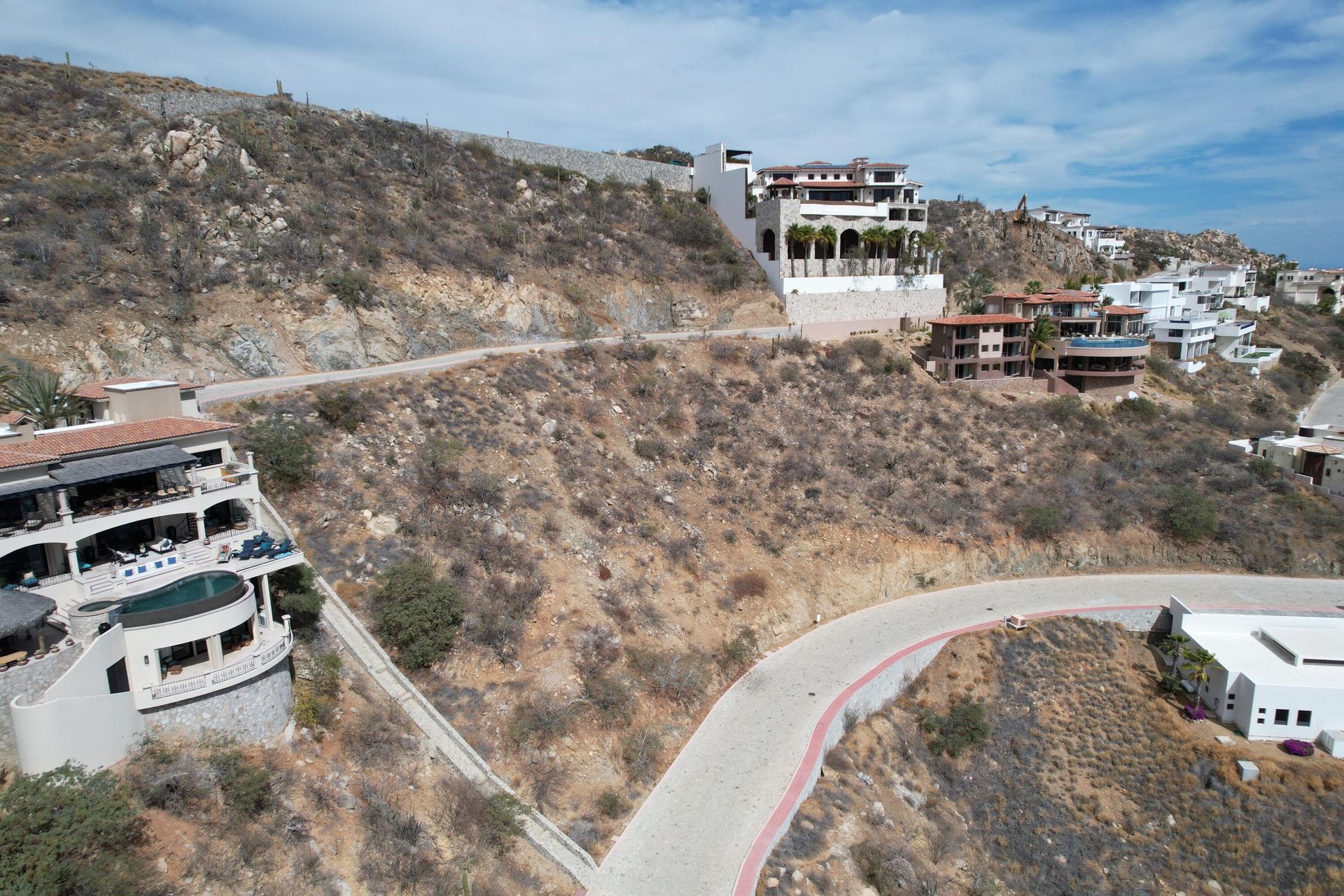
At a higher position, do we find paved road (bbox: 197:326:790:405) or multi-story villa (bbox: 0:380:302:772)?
paved road (bbox: 197:326:790:405)

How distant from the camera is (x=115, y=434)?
58.6 feet

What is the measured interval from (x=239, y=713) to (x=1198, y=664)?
3356 centimetres

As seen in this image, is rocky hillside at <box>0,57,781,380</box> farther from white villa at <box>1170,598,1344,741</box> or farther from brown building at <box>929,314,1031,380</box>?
white villa at <box>1170,598,1344,741</box>

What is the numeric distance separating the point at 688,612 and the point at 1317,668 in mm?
25091

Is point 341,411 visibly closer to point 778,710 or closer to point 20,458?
point 20,458

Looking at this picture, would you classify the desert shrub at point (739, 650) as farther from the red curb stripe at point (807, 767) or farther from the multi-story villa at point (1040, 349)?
the multi-story villa at point (1040, 349)

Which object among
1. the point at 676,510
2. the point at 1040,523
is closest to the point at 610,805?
the point at 676,510

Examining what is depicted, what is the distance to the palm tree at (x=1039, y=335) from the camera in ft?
159

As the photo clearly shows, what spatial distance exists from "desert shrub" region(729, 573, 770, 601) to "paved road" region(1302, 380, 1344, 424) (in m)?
54.7

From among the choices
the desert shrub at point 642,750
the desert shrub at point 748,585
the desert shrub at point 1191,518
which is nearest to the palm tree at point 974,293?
the desert shrub at point 1191,518

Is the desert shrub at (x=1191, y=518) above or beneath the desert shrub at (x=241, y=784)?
beneath

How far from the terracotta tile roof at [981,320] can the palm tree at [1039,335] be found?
1511mm

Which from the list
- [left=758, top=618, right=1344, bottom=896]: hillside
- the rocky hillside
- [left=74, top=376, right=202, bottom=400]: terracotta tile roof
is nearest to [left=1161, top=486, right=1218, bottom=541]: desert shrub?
[left=758, top=618, right=1344, bottom=896]: hillside

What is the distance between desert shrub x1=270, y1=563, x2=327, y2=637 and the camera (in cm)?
1888
